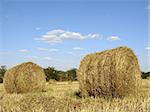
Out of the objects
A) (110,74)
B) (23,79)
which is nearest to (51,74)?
(23,79)

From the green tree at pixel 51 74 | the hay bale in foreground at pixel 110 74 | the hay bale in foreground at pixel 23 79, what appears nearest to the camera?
the hay bale in foreground at pixel 110 74

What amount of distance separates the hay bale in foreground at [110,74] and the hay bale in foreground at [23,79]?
186 inches

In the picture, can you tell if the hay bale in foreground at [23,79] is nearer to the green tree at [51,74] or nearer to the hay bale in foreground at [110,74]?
the hay bale in foreground at [110,74]

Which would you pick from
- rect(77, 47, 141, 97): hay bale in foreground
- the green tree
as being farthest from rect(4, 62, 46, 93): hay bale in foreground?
the green tree

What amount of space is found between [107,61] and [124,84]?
0.91m

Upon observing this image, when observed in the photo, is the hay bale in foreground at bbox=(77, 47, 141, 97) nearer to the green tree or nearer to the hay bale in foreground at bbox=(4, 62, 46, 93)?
the hay bale in foreground at bbox=(4, 62, 46, 93)

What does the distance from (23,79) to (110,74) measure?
20.2 ft

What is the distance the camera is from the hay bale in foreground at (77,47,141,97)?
425 inches

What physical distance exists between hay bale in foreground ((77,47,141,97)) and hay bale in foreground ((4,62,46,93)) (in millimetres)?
4715

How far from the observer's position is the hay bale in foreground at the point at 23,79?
15.8 metres

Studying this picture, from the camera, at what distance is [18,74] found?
1584 centimetres

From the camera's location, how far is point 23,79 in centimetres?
1585

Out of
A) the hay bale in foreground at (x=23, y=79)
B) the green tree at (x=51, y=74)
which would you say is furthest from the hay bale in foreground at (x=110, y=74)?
the green tree at (x=51, y=74)

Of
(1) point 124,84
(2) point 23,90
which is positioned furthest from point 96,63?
(2) point 23,90
